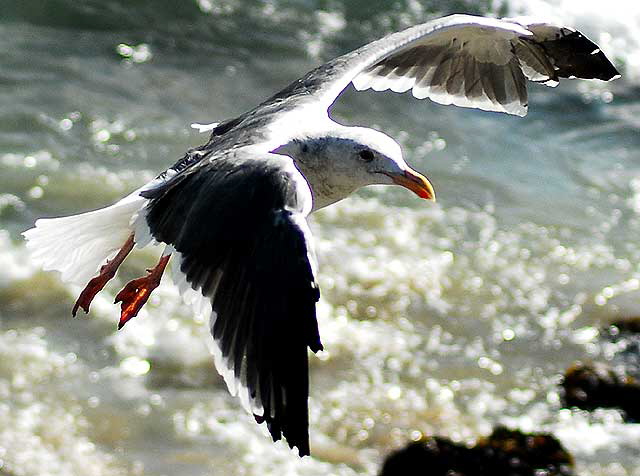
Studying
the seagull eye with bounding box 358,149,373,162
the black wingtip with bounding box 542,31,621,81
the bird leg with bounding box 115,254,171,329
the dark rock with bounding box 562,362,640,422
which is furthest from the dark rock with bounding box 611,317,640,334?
the bird leg with bounding box 115,254,171,329

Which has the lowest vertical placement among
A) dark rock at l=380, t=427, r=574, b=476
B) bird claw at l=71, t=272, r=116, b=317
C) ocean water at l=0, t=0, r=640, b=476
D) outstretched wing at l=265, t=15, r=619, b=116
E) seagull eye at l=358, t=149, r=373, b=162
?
ocean water at l=0, t=0, r=640, b=476

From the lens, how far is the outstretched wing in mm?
5402

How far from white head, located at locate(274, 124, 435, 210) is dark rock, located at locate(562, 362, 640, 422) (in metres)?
3.20

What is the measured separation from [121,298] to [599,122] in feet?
27.4

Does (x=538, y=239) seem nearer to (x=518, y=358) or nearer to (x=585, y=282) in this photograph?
(x=585, y=282)

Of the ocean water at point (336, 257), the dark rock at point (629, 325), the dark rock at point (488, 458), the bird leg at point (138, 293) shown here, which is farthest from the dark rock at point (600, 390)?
the bird leg at point (138, 293)

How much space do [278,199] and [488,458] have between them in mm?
2934

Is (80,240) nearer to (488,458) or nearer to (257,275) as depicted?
(257,275)

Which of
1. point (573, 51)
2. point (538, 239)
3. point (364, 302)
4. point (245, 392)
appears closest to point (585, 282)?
point (538, 239)

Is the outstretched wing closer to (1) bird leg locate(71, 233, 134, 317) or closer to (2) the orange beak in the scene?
(2) the orange beak

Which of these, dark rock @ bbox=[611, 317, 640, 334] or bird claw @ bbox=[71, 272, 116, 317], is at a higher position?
bird claw @ bbox=[71, 272, 116, 317]

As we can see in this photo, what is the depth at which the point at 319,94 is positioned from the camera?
482 centimetres

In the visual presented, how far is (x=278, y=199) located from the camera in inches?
142

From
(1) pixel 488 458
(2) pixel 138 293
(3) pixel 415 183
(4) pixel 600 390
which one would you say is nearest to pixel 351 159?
(3) pixel 415 183
